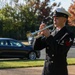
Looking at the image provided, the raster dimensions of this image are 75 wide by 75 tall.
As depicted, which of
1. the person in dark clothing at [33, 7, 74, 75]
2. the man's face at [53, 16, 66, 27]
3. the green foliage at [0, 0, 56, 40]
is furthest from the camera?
the green foliage at [0, 0, 56, 40]

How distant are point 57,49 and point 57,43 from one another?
0.22 ft

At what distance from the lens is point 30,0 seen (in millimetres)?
56688

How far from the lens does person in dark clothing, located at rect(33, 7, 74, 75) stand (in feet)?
12.0

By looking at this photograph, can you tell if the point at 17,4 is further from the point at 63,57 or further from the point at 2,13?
the point at 63,57

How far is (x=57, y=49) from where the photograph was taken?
367 cm

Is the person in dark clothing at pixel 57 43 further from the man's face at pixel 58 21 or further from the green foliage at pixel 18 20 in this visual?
the green foliage at pixel 18 20

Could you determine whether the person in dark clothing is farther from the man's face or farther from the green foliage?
the green foliage

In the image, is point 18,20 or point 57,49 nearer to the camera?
point 57,49

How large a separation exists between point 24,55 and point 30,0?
126 ft

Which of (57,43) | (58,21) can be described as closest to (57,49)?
(57,43)

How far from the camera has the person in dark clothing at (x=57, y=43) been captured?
3.66 meters

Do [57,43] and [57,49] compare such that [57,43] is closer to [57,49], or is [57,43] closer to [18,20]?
[57,49]

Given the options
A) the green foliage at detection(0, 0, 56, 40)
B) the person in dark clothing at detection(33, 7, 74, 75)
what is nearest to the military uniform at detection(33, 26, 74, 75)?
the person in dark clothing at detection(33, 7, 74, 75)

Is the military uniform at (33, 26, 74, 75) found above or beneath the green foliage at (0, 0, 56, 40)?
above
